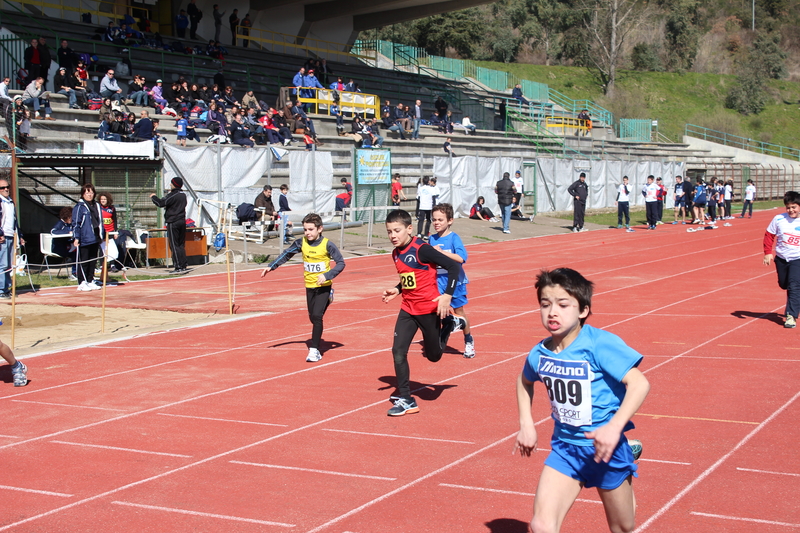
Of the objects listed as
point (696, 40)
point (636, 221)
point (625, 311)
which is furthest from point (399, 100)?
point (696, 40)

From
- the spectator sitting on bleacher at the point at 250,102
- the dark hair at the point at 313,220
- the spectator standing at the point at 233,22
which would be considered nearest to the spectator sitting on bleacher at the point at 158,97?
the spectator sitting on bleacher at the point at 250,102

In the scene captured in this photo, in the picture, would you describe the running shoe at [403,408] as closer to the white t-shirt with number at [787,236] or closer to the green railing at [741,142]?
the white t-shirt with number at [787,236]

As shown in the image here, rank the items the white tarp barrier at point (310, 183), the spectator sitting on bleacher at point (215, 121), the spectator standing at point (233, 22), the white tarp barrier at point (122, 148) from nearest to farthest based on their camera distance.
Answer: the white tarp barrier at point (122, 148) → the spectator sitting on bleacher at point (215, 121) → the white tarp barrier at point (310, 183) → the spectator standing at point (233, 22)

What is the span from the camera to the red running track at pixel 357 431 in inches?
207

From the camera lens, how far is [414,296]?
25.4 ft

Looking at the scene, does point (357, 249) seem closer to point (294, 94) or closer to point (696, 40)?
point (294, 94)

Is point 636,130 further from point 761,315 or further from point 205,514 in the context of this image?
point 205,514

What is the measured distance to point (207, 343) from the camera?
451 inches

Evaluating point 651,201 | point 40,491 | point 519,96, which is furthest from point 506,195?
point 40,491

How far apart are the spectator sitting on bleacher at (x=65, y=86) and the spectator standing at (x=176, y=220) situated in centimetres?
589

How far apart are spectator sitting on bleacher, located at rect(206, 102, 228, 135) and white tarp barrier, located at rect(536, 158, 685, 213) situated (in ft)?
54.4

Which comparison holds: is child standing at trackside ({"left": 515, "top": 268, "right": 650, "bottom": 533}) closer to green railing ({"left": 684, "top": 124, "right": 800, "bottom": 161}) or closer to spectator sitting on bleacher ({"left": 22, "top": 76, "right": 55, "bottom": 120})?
spectator sitting on bleacher ({"left": 22, "top": 76, "right": 55, "bottom": 120})

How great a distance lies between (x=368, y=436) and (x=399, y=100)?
37.9 metres

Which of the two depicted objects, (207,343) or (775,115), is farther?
(775,115)
